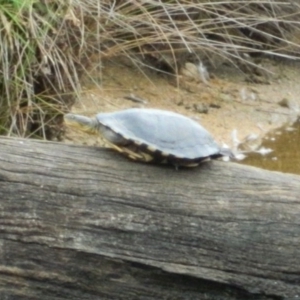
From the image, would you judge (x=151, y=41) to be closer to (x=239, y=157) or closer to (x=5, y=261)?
(x=239, y=157)

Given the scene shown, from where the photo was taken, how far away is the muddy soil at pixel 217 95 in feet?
15.7

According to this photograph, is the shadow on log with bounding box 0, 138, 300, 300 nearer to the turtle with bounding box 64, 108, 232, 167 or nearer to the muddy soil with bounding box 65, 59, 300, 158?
the turtle with bounding box 64, 108, 232, 167

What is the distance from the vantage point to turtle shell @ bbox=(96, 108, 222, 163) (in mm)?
2268

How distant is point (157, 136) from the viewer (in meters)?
2.27

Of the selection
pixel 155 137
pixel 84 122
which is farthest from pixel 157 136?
pixel 84 122

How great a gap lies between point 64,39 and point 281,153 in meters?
1.32

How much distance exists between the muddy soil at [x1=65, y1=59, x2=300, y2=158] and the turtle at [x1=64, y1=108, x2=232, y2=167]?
2.05m

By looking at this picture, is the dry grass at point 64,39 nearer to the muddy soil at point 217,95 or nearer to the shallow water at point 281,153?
the muddy soil at point 217,95

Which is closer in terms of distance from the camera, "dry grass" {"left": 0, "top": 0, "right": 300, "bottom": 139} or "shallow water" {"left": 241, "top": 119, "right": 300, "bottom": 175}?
"dry grass" {"left": 0, "top": 0, "right": 300, "bottom": 139}

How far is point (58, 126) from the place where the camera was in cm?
393

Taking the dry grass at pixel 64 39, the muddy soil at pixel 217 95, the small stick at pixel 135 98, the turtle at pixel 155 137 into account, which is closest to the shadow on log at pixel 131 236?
the turtle at pixel 155 137

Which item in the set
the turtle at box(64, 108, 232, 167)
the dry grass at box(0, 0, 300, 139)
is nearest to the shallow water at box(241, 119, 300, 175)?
the dry grass at box(0, 0, 300, 139)

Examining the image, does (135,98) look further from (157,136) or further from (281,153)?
(157,136)

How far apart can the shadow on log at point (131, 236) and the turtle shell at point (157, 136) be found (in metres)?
0.07
